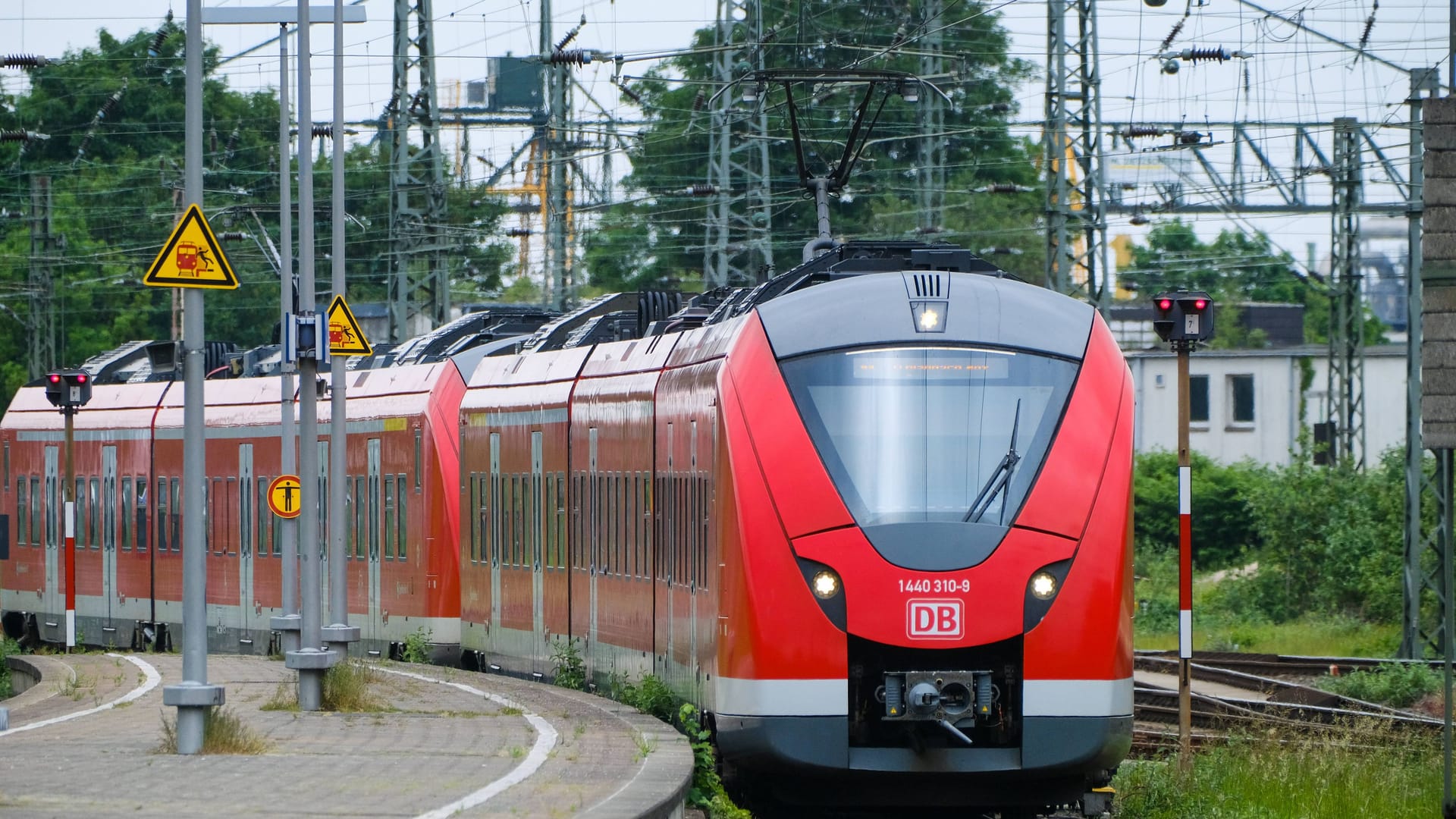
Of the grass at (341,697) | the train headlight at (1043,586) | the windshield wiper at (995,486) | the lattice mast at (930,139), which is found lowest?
the grass at (341,697)

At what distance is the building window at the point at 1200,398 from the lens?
2418 inches

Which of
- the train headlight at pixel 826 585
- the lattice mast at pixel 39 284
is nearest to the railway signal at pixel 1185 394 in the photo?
the train headlight at pixel 826 585

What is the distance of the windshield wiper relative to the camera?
11.9 meters

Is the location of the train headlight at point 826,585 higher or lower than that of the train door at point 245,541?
higher

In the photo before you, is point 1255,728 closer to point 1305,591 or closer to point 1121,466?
point 1121,466

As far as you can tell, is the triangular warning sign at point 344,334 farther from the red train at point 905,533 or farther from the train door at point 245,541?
the train door at point 245,541

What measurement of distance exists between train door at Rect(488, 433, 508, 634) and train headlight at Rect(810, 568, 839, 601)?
32.8 feet

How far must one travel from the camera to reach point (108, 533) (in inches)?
1310

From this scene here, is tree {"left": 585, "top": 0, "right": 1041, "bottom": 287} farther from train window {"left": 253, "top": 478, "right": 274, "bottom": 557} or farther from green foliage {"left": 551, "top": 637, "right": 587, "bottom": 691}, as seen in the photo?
green foliage {"left": 551, "top": 637, "right": 587, "bottom": 691}

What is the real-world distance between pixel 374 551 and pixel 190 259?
13.2 metres

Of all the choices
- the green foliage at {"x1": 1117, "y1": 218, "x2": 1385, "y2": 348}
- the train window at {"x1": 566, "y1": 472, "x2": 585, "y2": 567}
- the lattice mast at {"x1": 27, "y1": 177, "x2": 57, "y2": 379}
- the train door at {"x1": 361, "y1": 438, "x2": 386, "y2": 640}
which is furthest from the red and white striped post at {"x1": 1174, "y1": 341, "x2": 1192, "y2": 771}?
the green foliage at {"x1": 1117, "y1": 218, "x2": 1385, "y2": 348}

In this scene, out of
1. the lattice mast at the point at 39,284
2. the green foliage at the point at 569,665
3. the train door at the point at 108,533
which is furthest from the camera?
the lattice mast at the point at 39,284

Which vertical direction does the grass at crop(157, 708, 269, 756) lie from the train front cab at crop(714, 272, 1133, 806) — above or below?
below

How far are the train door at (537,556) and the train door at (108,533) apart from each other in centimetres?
1421
